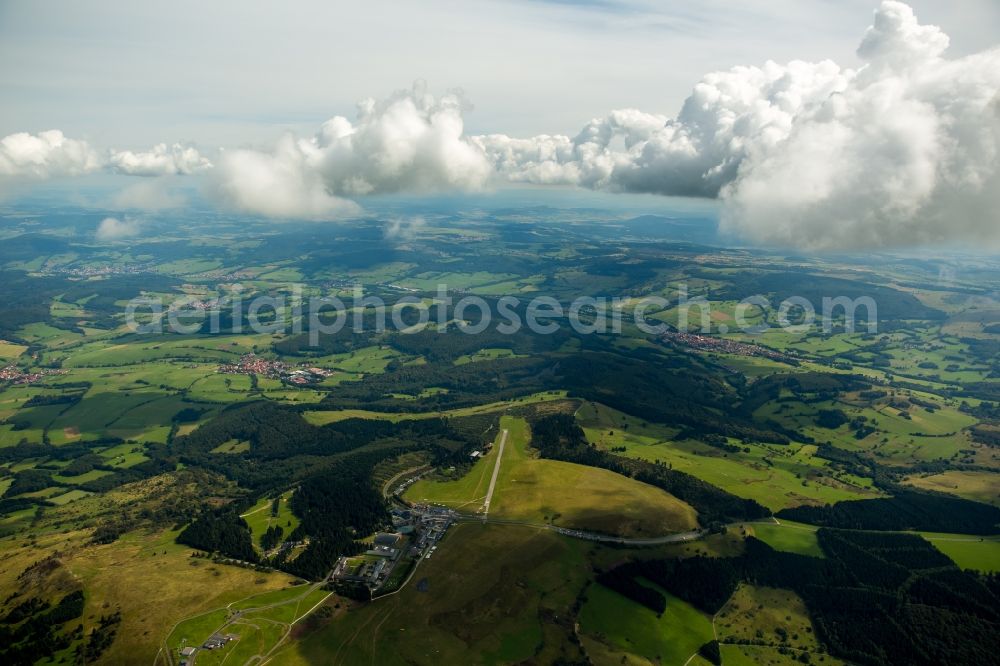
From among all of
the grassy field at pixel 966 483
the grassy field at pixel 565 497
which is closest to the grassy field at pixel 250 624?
the grassy field at pixel 565 497

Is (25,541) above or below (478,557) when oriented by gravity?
below

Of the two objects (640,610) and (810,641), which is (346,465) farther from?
(810,641)

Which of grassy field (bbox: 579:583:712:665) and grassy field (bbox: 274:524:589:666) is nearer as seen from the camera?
grassy field (bbox: 274:524:589:666)

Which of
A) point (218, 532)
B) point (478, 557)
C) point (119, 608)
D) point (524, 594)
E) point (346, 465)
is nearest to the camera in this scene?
point (119, 608)

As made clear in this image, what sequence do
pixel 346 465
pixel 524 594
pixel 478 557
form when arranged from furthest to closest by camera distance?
pixel 346 465
pixel 478 557
pixel 524 594

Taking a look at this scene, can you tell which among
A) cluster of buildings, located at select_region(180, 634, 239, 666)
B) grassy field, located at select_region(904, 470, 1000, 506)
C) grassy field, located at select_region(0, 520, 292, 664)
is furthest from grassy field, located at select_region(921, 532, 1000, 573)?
cluster of buildings, located at select_region(180, 634, 239, 666)

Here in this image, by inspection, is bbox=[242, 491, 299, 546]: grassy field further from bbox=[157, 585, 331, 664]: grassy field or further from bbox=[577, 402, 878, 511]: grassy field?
bbox=[577, 402, 878, 511]: grassy field

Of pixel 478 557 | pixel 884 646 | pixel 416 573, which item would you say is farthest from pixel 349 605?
pixel 884 646
